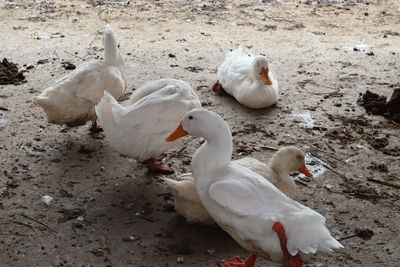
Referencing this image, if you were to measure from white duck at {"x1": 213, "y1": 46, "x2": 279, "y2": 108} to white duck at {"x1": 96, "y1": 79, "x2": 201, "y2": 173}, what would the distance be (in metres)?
1.37

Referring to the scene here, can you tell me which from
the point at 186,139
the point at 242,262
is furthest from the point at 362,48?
the point at 242,262

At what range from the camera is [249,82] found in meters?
5.52

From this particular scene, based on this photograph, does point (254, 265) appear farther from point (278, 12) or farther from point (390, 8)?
point (390, 8)

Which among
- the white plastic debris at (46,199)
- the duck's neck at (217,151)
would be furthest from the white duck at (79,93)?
the duck's neck at (217,151)

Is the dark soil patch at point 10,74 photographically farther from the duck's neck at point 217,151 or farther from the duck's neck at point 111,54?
the duck's neck at point 217,151

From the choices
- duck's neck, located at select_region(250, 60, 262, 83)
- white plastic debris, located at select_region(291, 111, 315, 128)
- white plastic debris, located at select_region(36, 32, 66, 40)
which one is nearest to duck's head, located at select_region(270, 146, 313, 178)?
white plastic debris, located at select_region(291, 111, 315, 128)

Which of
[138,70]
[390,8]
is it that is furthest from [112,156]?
[390,8]

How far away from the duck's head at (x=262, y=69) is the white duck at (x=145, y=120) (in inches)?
57.0

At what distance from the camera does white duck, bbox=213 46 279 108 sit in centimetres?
534

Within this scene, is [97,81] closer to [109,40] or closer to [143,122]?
[109,40]

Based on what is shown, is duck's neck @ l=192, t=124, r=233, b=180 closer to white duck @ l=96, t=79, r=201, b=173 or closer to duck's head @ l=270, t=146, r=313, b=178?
duck's head @ l=270, t=146, r=313, b=178

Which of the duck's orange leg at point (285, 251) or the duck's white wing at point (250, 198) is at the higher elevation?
the duck's white wing at point (250, 198)

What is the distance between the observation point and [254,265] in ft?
10.9

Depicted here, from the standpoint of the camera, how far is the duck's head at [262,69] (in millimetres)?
5340
